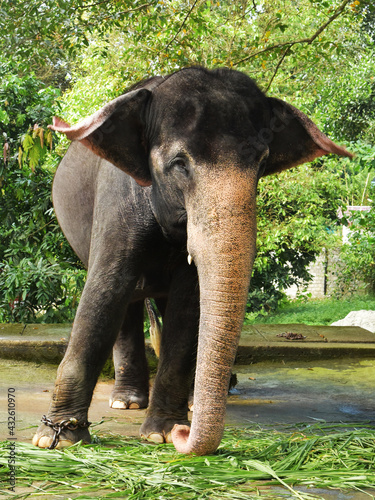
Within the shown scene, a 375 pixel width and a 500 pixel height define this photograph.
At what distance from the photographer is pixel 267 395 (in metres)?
5.37

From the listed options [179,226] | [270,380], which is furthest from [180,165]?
[270,380]

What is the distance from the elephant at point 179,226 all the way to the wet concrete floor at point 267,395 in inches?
17.5

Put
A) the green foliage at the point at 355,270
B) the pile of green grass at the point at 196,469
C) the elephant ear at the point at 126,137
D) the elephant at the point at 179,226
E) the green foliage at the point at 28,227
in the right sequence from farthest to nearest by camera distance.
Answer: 1. the green foliage at the point at 355,270
2. the green foliage at the point at 28,227
3. the elephant ear at the point at 126,137
4. the elephant at the point at 179,226
5. the pile of green grass at the point at 196,469

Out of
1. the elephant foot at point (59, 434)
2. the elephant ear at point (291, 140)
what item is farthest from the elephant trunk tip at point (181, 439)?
the elephant ear at point (291, 140)

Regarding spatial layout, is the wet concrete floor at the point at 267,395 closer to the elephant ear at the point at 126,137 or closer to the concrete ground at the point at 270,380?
the concrete ground at the point at 270,380

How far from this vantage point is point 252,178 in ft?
10.1

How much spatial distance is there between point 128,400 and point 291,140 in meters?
2.17

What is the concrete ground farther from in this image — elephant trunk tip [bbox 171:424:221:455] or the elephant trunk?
the elephant trunk

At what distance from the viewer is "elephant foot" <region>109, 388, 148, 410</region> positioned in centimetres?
479

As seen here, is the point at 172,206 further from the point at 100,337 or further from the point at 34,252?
the point at 34,252

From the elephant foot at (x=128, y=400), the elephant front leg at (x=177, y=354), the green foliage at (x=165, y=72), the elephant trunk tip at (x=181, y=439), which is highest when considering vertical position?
the green foliage at (x=165, y=72)

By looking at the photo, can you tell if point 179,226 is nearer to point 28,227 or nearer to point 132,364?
point 132,364

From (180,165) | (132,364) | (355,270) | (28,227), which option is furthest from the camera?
(355,270)

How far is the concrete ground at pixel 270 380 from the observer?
4383mm
